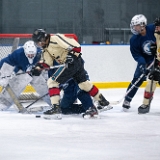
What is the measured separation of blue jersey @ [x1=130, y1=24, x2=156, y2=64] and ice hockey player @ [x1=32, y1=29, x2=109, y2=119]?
586 millimetres

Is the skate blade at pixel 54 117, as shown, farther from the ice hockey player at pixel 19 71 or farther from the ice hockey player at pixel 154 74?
the ice hockey player at pixel 154 74

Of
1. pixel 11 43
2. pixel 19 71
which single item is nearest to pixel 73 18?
pixel 11 43

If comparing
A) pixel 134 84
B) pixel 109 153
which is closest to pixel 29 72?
pixel 134 84

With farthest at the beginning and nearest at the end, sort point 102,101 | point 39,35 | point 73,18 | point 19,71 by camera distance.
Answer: point 73,18 → point 19,71 → point 102,101 → point 39,35

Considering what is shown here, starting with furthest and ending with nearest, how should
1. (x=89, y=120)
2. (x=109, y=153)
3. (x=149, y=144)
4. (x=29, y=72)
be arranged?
(x=29, y=72)
(x=89, y=120)
(x=149, y=144)
(x=109, y=153)

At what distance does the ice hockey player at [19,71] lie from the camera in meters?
5.00

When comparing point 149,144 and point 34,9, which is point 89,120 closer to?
point 149,144

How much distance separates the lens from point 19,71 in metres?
5.18

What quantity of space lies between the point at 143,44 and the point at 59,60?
815 mm

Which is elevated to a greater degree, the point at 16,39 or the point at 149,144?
the point at 16,39

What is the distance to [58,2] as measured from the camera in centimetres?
956

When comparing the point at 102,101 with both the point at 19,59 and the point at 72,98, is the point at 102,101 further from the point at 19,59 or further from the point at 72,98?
the point at 19,59

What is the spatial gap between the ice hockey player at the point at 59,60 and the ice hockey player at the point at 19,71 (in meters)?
0.34

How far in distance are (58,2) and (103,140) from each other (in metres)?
6.22
